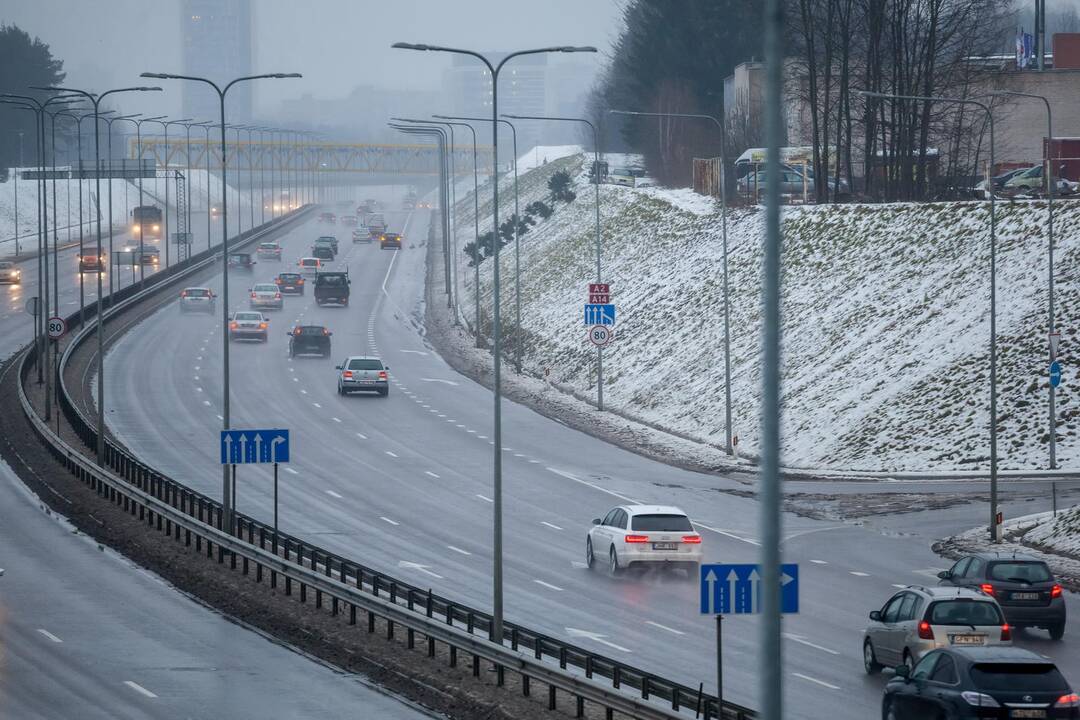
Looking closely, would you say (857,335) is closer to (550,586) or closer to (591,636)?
(550,586)

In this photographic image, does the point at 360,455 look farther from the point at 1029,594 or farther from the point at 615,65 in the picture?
the point at 615,65

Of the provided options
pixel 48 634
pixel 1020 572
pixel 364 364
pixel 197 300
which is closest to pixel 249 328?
pixel 197 300

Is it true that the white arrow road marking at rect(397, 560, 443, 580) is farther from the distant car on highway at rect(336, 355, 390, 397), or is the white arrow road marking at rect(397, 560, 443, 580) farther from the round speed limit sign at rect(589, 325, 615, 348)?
the distant car on highway at rect(336, 355, 390, 397)

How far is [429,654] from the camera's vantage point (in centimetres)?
2359

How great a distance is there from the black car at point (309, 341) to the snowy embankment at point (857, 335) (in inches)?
363

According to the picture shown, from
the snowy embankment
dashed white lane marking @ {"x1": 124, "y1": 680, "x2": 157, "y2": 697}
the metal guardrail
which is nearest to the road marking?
the metal guardrail

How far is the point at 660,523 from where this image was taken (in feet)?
103

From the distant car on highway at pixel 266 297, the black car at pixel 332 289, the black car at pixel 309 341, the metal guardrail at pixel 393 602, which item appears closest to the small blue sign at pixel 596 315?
the metal guardrail at pixel 393 602

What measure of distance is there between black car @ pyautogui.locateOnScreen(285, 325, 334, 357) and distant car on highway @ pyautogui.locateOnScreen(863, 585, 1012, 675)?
53.5m

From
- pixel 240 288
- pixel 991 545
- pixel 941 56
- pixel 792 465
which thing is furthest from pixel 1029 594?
pixel 240 288

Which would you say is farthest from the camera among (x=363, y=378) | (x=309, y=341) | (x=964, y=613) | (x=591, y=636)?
(x=309, y=341)

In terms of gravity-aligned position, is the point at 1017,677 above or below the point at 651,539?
above

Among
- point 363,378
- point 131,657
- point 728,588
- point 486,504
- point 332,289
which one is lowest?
point 486,504

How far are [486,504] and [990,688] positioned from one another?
82.7ft
